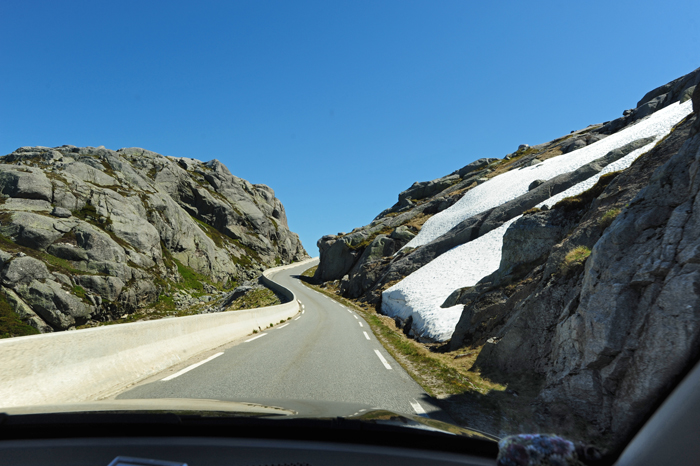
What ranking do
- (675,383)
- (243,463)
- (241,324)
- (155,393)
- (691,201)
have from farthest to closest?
(241,324), (155,393), (691,201), (675,383), (243,463)

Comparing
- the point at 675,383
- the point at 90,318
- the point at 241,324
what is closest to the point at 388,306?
the point at 241,324

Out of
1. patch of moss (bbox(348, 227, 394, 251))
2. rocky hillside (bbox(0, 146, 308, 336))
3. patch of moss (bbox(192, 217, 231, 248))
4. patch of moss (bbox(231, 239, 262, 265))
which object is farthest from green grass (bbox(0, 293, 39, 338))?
patch of moss (bbox(231, 239, 262, 265))

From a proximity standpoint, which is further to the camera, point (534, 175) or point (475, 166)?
point (475, 166)

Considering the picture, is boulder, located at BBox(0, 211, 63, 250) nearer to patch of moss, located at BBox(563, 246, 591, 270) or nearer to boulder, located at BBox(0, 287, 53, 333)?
boulder, located at BBox(0, 287, 53, 333)

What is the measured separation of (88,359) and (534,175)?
41372mm

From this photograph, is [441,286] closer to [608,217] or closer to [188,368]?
[608,217]

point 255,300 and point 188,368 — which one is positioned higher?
point 188,368

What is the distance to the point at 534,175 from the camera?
37906 mm

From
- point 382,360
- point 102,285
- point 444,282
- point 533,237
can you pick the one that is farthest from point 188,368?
point 102,285

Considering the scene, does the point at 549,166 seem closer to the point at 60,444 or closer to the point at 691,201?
the point at 691,201

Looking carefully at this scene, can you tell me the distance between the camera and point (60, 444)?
2129mm

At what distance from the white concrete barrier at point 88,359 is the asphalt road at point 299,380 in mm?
406

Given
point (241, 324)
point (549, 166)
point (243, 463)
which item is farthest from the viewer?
point (549, 166)

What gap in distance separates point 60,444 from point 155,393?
4.15 m
